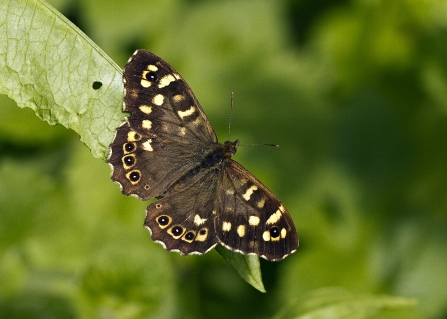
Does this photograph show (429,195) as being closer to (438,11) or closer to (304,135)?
(304,135)

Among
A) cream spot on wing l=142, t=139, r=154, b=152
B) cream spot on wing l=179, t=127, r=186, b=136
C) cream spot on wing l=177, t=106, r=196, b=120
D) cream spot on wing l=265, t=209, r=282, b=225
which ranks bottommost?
cream spot on wing l=265, t=209, r=282, b=225

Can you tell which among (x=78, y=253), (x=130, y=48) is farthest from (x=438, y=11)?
(x=78, y=253)

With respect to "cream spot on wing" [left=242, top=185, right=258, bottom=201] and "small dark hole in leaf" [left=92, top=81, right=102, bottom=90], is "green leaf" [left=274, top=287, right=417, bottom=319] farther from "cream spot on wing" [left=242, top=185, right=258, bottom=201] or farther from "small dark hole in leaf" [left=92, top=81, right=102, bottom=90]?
"small dark hole in leaf" [left=92, top=81, right=102, bottom=90]

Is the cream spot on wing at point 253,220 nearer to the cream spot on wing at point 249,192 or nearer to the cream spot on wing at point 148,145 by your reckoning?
the cream spot on wing at point 249,192

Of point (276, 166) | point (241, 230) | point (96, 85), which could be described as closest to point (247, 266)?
point (241, 230)

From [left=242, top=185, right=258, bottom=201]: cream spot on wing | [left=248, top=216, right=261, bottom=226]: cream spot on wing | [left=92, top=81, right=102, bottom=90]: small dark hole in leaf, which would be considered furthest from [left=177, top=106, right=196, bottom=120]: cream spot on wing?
[left=92, top=81, right=102, bottom=90]: small dark hole in leaf

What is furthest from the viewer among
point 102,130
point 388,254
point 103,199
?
point 388,254
